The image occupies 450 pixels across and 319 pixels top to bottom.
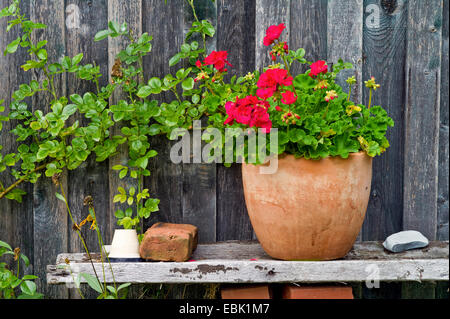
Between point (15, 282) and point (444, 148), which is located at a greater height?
point (444, 148)

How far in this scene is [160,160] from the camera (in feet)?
6.34

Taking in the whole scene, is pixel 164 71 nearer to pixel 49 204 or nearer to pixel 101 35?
pixel 101 35

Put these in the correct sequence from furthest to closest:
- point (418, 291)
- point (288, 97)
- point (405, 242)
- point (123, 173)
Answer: point (418, 291)
point (123, 173)
point (405, 242)
point (288, 97)

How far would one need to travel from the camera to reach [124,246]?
1.74 m

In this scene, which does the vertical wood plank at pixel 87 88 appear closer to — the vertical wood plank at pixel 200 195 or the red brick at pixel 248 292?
the vertical wood plank at pixel 200 195

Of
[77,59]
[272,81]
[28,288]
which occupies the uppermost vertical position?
[77,59]

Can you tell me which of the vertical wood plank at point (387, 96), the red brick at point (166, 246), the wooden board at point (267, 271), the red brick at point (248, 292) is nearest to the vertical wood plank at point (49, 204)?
the wooden board at point (267, 271)

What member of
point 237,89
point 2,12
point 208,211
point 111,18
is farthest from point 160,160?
point 2,12

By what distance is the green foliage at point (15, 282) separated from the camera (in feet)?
5.52

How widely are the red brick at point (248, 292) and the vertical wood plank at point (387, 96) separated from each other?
0.56m

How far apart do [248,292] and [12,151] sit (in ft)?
3.64

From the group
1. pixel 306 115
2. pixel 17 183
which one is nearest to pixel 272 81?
pixel 306 115
